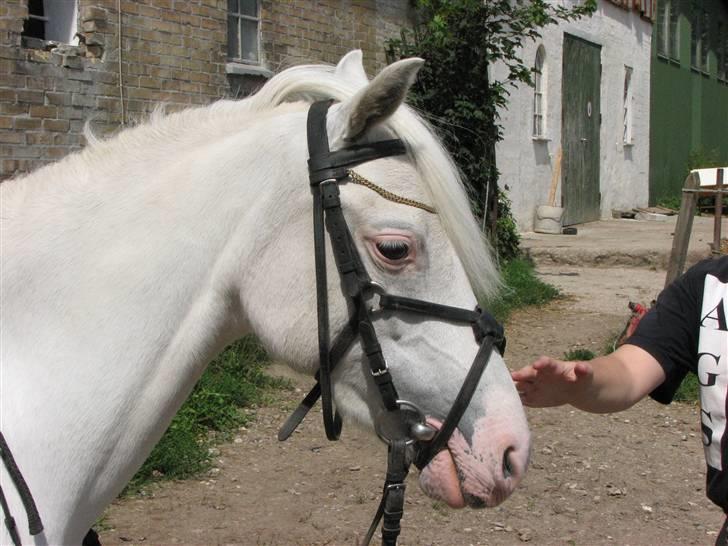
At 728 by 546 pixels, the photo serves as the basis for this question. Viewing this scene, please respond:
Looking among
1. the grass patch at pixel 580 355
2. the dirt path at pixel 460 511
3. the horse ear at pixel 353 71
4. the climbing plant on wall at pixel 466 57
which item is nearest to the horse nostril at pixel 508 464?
the horse ear at pixel 353 71

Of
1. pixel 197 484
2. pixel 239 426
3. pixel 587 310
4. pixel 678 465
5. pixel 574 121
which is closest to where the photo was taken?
pixel 197 484

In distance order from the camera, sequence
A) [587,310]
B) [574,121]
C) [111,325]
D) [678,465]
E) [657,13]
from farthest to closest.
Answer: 1. [657,13]
2. [574,121]
3. [587,310]
4. [678,465]
5. [111,325]

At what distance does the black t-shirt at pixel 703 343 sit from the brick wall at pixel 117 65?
318cm

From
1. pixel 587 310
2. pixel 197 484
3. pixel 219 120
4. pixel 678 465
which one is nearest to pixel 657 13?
pixel 587 310

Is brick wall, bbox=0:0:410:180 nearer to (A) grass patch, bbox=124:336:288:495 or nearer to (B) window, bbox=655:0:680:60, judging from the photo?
(A) grass patch, bbox=124:336:288:495

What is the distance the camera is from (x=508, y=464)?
5.33 ft

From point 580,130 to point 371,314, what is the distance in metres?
13.6

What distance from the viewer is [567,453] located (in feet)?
15.2

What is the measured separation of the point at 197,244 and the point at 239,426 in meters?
3.40

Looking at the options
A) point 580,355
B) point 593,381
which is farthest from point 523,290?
point 593,381

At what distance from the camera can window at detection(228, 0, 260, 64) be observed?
6863 mm

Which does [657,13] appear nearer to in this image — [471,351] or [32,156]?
[32,156]

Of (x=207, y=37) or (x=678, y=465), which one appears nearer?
(x=678, y=465)

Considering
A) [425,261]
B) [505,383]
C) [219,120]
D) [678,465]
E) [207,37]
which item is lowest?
[678,465]
